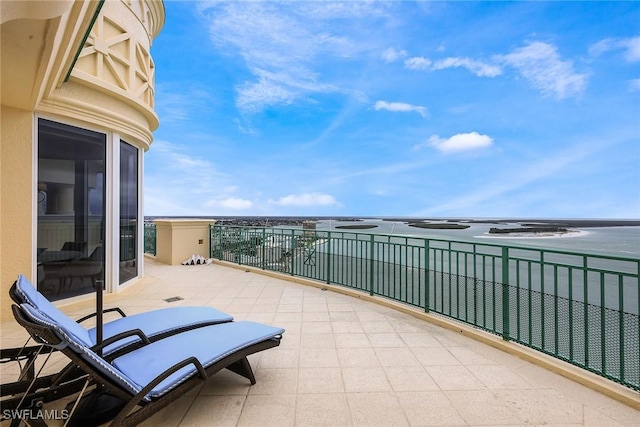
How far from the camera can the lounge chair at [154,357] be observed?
1.41 metres

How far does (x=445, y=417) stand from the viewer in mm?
1769

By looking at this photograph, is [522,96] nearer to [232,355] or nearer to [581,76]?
[581,76]

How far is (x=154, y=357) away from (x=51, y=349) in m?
0.78

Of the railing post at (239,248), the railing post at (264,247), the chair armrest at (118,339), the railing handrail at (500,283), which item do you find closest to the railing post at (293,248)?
the railing handrail at (500,283)

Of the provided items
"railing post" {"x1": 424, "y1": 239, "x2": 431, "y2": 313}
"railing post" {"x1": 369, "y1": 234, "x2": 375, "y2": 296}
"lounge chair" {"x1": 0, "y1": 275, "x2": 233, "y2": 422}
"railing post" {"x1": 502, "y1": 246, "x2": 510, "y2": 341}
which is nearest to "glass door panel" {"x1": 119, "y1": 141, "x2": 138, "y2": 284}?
"lounge chair" {"x1": 0, "y1": 275, "x2": 233, "y2": 422}

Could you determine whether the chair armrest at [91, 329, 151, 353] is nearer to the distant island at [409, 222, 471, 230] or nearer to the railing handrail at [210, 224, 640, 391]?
the railing handrail at [210, 224, 640, 391]

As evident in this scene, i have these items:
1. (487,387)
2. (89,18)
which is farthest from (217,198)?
(487,387)

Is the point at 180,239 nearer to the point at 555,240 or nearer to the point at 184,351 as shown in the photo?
the point at 184,351

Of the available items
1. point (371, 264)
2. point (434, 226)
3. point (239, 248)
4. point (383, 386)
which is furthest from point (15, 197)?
point (434, 226)

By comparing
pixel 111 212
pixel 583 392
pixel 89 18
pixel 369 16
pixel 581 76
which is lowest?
pixel 583 392

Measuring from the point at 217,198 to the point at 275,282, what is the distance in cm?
1917

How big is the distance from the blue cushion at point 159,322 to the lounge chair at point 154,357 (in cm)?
15

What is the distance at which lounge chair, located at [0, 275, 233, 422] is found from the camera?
5.44ft

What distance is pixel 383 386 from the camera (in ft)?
6.91
